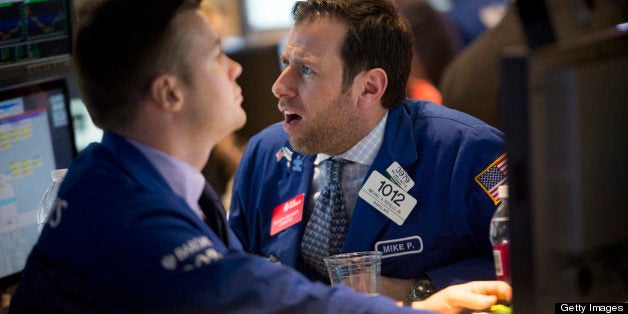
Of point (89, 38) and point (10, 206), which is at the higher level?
point (89, 38)

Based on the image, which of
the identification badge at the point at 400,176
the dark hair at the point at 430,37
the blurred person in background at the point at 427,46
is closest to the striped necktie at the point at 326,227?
the identification badge at the point at 400,176

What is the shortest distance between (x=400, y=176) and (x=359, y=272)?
477 millimetres

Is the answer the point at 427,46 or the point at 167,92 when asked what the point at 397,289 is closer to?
the point at 167,92

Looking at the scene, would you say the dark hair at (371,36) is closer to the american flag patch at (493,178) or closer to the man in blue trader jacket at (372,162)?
the man in blue trader jacket at (372,162)

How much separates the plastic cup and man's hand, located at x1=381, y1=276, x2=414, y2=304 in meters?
0.28

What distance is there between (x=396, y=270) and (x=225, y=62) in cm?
90

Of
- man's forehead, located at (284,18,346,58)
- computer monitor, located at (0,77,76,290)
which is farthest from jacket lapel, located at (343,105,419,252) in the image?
computer monitor, located at (0,77,76,290)

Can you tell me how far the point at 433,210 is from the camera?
7.60 feet

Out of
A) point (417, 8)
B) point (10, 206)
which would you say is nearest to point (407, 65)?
point (10, 206)

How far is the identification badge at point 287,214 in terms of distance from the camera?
245 cm

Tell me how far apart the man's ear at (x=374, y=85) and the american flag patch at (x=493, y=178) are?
0.41m

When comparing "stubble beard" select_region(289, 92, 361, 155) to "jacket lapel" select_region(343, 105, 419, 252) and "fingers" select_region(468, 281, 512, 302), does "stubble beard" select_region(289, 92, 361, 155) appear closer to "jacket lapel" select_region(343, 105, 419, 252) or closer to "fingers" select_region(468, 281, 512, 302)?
"jacket lapel" select_region(343, 105, 419, 252)

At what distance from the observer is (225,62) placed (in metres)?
1.66

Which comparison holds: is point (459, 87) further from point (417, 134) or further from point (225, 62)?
point (225, 62)
